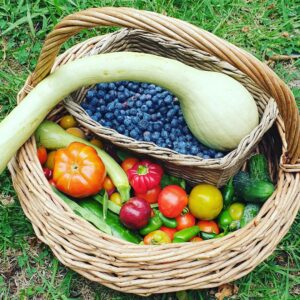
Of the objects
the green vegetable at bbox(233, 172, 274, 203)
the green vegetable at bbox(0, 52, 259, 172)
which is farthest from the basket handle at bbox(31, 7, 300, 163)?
the green vegetable at bbox(233, 172, 274, 203)

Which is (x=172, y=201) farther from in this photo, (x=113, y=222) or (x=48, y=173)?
(x=48, y=173)

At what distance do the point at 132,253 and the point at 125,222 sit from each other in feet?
0.71

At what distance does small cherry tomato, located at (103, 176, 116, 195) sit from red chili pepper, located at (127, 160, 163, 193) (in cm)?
8

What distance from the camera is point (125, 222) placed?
204cm

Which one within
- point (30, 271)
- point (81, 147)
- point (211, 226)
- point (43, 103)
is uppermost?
point (43, 103)

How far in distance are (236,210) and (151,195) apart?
12.7 inches

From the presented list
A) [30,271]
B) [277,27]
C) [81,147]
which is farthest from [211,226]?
[277,27]

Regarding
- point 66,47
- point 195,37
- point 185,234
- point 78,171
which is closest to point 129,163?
point 78,171

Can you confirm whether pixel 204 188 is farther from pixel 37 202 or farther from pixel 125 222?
pixel 37 202

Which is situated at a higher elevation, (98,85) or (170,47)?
(170,47)

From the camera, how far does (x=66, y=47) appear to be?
2.69 metres

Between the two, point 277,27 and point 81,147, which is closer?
point 81,147

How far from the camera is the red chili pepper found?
2.09 m

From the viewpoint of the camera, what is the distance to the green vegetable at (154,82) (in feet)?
6.45
